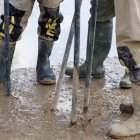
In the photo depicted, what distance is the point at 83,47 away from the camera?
4.71m

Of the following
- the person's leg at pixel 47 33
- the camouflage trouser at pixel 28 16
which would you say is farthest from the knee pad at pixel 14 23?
the person's leg at pixel 47 33

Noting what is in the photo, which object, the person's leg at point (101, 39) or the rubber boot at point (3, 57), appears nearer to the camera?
the rubber boot at point (3, 57)

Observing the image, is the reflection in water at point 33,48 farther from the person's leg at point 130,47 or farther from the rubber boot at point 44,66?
the person's leg at point 130,47

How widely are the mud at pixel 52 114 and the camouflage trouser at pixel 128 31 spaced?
1.65ft

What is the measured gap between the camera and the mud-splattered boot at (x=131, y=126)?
2768 millimetres

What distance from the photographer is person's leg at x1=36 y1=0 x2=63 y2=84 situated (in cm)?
350

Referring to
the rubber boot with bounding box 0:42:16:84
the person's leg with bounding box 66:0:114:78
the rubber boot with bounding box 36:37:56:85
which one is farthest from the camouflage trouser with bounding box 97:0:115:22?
the rubber boot with bounding box 0:42:16:84

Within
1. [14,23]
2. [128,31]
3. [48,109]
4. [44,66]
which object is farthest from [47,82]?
[128,31]

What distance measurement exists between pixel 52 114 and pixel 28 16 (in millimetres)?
823

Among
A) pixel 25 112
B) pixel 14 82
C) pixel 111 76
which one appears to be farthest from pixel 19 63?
pixel 25 112

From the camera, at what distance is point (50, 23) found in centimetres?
356

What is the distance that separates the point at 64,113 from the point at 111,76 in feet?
3.19

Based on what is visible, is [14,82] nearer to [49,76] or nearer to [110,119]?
[49,76]

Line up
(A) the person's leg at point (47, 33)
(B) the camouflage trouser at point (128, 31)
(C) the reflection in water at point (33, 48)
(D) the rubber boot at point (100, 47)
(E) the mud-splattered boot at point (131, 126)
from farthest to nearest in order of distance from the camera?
(C) the reflection in water at point (33, 48) < (D) the rubber boot at point (100, 47) < (A) the person's leg at point (47, 33) < (E) the mud-splattered boot at point (131, 126) < (B) the camouflage trouser at point (128, 31)
